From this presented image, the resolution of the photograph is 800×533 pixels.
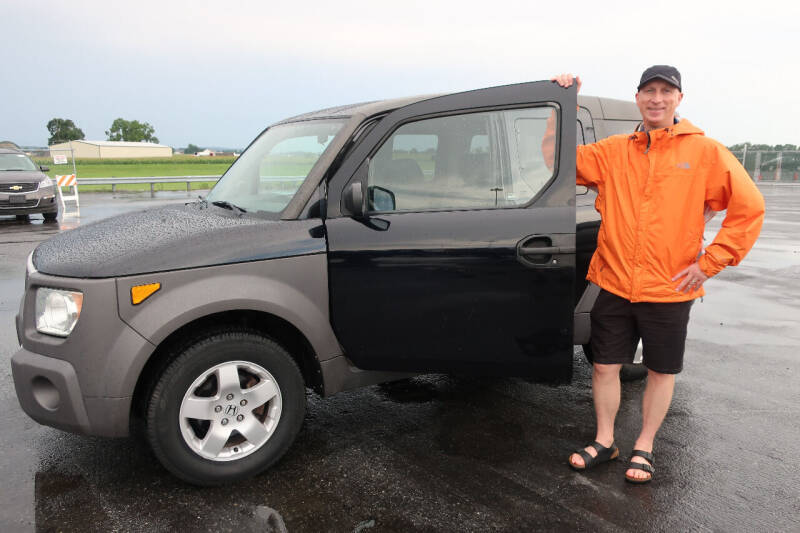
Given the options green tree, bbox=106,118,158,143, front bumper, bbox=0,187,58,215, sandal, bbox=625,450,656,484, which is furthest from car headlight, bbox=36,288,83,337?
green tree, bbox=106,118,158,143

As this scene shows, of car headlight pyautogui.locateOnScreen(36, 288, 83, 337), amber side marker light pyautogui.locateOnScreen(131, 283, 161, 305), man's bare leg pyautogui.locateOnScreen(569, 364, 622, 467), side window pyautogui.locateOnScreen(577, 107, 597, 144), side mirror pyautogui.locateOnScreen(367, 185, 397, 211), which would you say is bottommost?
man's bare leg pyautogui.locateOnScreen(569, 364, 622, 467)

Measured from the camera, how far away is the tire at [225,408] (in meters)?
2.79

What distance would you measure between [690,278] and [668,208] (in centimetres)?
34

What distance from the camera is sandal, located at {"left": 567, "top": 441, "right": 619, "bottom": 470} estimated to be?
3.14 metres

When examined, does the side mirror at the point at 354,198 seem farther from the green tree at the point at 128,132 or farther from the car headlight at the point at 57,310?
the green tree at the point at 128,132

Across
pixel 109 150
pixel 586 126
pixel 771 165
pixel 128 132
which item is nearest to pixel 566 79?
pixel 586 126

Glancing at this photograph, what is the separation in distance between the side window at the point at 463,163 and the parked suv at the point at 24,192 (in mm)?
13176

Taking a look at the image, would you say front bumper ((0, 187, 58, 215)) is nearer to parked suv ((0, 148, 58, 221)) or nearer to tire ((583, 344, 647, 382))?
parked suv ((0, 148, 58, 221))

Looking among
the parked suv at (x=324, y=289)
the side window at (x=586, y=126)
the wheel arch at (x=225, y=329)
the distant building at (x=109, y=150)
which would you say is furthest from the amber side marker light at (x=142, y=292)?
the distant building at (x=109, y=150)

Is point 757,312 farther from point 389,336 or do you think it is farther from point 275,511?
point 275,511

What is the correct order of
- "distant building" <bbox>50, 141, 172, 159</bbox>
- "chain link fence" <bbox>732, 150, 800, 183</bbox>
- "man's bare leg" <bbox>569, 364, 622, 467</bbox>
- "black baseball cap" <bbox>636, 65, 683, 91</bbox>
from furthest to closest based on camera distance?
"distant building" <bbox>50, 141, 172, 159</bbox> < "chain link fence" <bbox>732, 150, 800, 183</bbox> < "man's bare leg" <bbox>569, 364, 622, 467</bbox> < "black baseball cap" <bbox>636, 65, 683, 91</bbox>

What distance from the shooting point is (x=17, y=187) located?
13.4 m

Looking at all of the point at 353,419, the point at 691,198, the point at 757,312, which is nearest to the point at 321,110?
the point at 353,419

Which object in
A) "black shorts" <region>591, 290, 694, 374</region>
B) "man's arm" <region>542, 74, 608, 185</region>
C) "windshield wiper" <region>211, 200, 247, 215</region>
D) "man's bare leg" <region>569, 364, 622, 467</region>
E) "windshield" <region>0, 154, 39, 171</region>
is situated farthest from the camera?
"windshield" <region>0, 154, 39, 171</region>
